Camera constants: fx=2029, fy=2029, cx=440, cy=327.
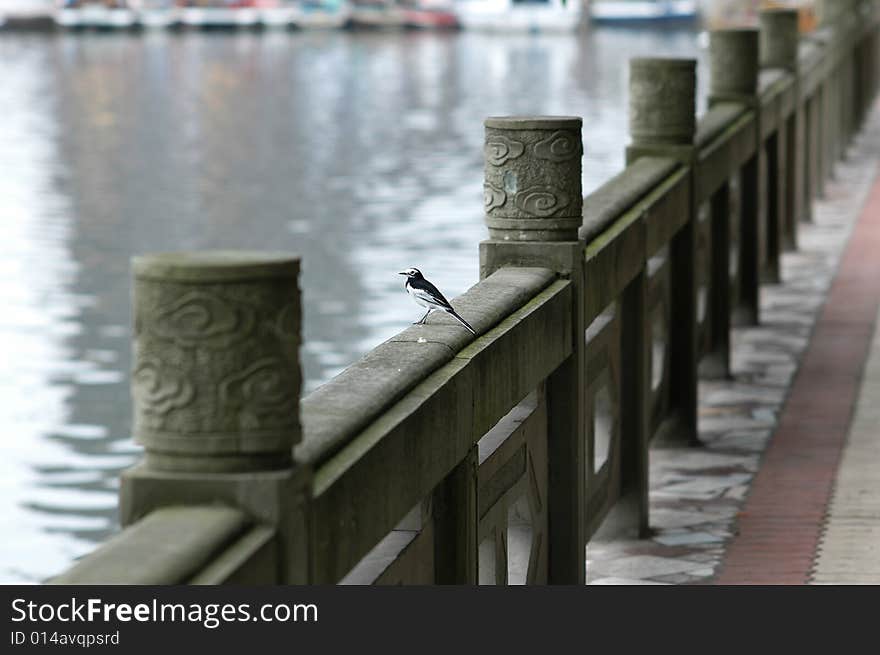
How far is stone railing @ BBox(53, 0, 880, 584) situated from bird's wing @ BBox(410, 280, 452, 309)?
0.25 feet

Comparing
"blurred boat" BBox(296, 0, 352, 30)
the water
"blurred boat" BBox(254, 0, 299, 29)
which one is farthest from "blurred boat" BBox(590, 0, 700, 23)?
the water

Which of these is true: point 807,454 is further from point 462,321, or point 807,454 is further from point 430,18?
point 430,18

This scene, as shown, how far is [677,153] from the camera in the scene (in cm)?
966

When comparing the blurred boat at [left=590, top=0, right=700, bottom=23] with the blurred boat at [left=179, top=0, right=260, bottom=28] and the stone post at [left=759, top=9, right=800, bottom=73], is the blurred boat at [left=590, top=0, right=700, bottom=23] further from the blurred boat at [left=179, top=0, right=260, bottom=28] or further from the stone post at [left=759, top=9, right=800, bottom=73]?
the stone post at [left=759, top=9, right=800, bottom=73]

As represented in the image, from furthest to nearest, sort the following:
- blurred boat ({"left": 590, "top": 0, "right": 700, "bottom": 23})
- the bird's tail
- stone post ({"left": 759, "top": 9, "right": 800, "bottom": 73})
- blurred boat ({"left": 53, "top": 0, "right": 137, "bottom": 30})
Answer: blurred boat ({"left": 590, "top": 0, "right": 700, "bottom": 23}) < blurred boat ({"left": 53, "top": 0, "right": 137, "bottom": 30}) < stone post ({"left": 759, "top": 9, "right": 800, "bottom": 73}) < the bird's tail

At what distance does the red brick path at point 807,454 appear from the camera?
795cm

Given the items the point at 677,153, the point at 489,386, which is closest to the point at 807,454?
the point at 677,153

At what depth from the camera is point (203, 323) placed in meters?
3.73

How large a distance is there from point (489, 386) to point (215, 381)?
185 centimetres

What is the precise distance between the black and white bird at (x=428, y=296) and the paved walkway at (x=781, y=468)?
2.50 meters

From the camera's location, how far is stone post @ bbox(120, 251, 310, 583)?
373 centimetres

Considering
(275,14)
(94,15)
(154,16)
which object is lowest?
(275,14)

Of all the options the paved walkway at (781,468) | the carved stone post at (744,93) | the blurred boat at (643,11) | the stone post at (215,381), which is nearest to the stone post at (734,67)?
the carved stone post at (744,93)

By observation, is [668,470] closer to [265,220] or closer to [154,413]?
[154,413]
